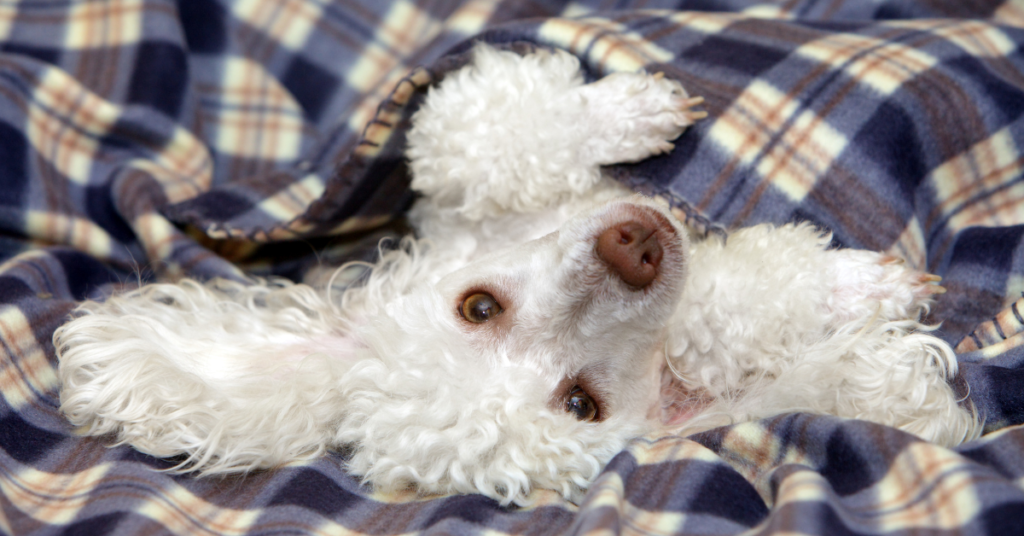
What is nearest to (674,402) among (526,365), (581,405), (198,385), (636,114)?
(581,405)

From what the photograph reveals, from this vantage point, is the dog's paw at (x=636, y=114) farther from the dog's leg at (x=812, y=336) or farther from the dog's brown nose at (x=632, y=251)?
the dog's brown nose at (x=632, y=251)

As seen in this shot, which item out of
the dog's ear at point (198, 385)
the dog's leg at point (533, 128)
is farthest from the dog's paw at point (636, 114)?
the dog's ear at point (198, 385)

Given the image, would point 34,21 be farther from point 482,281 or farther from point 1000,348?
point 1000,348

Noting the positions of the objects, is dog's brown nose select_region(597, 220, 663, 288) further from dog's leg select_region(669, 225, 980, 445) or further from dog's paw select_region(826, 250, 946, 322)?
dog's paw select_region(826, 250, 946, 322)

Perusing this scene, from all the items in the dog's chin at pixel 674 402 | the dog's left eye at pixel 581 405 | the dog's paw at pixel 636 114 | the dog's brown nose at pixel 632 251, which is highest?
the dog's paw at pixel 636 114

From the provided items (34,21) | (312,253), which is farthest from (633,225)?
(34,21)

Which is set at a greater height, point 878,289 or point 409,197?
point 878,289

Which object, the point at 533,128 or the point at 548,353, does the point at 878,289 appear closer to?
the point at 548,353
